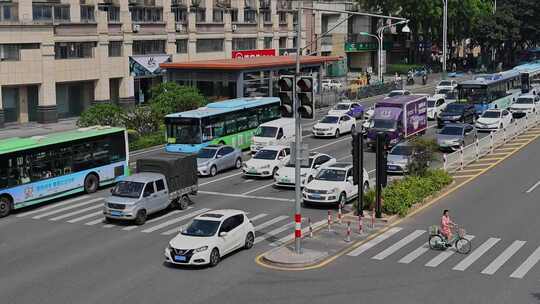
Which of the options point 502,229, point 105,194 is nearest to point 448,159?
point 502,229

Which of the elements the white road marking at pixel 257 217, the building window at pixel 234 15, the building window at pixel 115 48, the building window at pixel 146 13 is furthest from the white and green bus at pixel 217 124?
the building window at pixel 234 15

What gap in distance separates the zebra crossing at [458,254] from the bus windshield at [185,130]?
65.3 feet

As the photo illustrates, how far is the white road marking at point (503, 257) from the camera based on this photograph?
25441 mm

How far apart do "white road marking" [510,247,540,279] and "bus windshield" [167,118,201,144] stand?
80.2ft

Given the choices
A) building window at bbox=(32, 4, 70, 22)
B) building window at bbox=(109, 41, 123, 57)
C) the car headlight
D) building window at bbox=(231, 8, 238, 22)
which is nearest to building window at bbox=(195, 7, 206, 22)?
building window at bbox=(231, 8, 238, 22)

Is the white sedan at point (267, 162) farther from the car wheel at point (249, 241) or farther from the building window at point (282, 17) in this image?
the building window at point (282, 17)

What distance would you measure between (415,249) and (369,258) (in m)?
2.10

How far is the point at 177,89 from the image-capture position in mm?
60812

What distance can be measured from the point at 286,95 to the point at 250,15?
242 feet

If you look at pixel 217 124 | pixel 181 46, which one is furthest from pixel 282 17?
pixel 217 124

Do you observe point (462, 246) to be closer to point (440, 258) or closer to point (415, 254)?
point (440, 258)

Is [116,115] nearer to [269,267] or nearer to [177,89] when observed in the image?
[177,89]

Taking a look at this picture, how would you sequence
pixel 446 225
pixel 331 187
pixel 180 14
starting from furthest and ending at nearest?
pixel 180 14, pixel 331 187, pixel 446 225

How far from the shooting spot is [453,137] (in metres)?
49.8
